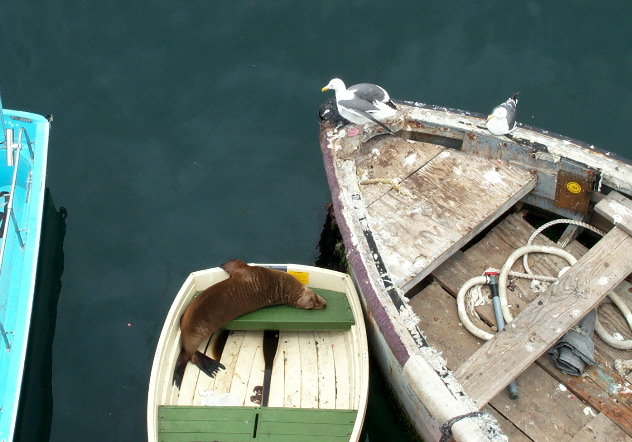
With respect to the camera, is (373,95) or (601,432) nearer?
(601,432)

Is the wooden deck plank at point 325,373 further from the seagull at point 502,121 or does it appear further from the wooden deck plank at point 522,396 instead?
the seagull at point 502,121

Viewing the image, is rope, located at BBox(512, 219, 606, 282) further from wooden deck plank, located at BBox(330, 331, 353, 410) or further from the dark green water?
the dark green water

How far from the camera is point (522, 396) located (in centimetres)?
581

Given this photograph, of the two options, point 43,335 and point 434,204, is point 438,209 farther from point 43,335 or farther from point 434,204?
point 43,335

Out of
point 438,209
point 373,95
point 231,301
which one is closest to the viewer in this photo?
point 438,209

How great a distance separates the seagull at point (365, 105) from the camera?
6683mm

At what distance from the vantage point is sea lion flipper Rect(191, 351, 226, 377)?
21.3ft

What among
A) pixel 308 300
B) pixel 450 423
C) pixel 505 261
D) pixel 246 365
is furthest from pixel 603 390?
pixel 246 365

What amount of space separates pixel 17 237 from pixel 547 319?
5.00 meters

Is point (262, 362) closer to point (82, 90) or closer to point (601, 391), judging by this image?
point (601, 391)

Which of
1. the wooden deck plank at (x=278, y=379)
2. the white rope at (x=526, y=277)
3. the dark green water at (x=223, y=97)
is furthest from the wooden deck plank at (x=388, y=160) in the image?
the dark green water at (x=223, y=97)

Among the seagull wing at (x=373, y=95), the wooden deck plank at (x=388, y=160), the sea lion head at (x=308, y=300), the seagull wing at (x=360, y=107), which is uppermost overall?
the seagull wing at (x=373, y=95)

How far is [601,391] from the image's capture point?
5770 millimetres

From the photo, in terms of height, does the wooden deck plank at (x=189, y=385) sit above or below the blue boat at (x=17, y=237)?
below
